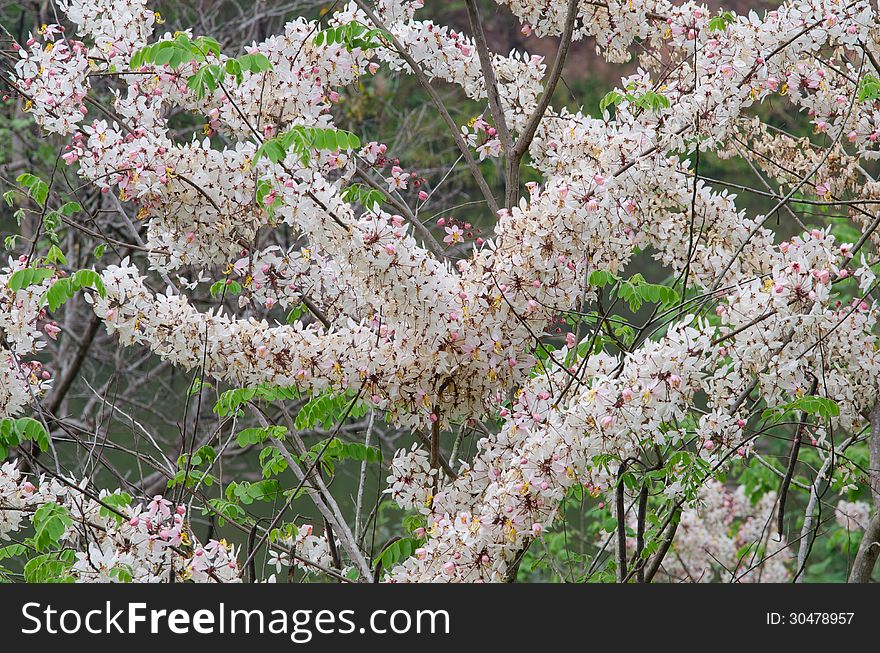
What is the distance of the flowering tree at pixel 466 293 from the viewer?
9.14 feet

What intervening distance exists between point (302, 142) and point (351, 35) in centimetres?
77

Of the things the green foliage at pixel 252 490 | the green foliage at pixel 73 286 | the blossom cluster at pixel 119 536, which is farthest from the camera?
the green foliage at pixel 252 490

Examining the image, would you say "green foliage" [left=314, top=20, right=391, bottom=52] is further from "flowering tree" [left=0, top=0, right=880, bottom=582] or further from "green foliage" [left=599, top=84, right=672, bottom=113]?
"green foliage" [left=599, top=84, right=672, bottom=113]

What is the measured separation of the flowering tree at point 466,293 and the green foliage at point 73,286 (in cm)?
1

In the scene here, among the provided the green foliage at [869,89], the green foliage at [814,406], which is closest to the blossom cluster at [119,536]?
the green foliage at [814,406]

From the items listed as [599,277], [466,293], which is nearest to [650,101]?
[599,277]

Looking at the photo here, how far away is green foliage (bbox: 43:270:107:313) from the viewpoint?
2932 millimetres

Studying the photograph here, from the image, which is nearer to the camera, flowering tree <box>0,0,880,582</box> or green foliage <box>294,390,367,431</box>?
flowering tree <box>0,0,880,582</box>

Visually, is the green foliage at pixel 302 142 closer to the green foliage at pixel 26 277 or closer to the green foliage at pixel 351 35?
the green foliage at pixel 351 35

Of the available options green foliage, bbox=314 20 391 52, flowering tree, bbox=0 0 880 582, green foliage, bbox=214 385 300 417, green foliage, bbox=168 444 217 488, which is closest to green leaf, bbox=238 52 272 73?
flowering tree, bbox=0 0 880 582

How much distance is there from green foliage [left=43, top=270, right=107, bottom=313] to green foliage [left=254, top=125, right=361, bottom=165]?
1.91ft

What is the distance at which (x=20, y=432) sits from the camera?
10.2ft
